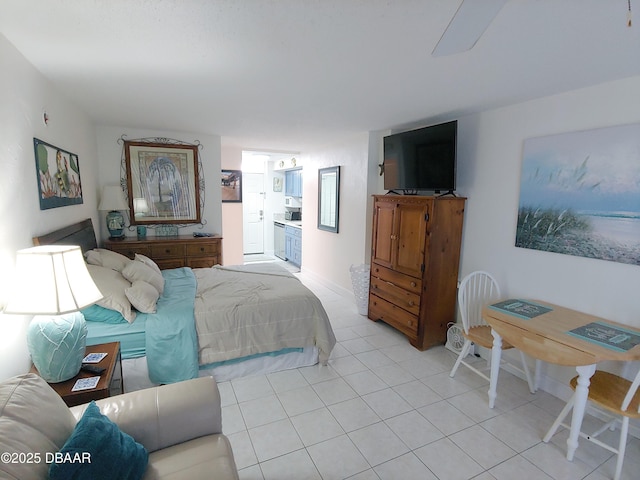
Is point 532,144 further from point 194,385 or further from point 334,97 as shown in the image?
point 194,385

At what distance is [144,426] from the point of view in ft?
4.59

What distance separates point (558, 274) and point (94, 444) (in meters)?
3.04

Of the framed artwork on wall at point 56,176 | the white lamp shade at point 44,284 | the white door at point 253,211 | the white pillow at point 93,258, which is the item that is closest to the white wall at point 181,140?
the framed artwork on wall at point 56,176

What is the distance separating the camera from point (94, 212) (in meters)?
3.65

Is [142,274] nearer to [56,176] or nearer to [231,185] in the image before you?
[56,176]

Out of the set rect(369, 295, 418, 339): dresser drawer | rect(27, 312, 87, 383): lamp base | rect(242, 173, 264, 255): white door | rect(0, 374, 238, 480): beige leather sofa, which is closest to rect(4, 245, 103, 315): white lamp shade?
rect(27, 312, 87, 383): lamp base

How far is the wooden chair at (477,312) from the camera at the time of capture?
2.62 metres

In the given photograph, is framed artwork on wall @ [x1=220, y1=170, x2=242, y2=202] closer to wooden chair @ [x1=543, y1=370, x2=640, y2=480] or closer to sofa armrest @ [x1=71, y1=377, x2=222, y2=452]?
sofa armrest @ [x1=71, y1=377, x2=222, y2=452]

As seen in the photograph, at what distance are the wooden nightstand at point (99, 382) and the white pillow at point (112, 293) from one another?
0.91ft

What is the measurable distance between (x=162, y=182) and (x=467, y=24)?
3.99 meters

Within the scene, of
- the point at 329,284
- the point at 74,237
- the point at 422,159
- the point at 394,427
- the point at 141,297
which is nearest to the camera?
the point at 394,427

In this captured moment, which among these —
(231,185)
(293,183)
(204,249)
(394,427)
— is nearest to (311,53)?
(394,427)

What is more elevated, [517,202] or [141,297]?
[517,202]

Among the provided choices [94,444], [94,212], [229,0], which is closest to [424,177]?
[229,0]
